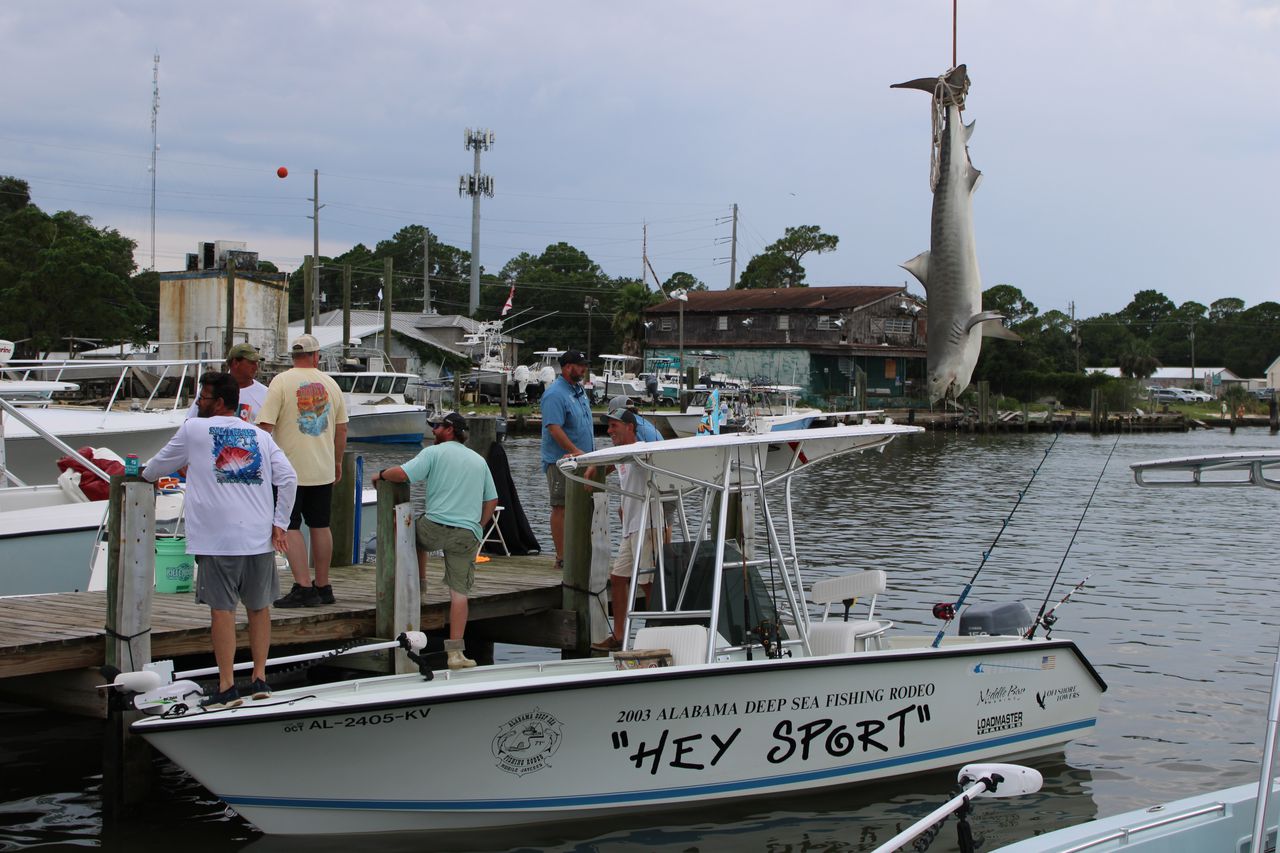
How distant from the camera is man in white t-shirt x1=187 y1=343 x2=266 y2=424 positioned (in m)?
8.48

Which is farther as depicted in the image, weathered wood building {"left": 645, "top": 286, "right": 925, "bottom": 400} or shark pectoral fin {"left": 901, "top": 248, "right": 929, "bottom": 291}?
weathered wood building {"left": 645, "top": 286, "right": 925, "bottom": 400}

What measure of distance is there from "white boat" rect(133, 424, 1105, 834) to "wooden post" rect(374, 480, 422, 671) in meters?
0.77

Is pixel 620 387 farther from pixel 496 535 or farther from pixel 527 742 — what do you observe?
pixel 527 742

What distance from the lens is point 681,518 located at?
8703mm

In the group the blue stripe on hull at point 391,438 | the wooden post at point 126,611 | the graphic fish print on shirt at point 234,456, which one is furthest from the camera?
the blue stripe on hull at point 391,438

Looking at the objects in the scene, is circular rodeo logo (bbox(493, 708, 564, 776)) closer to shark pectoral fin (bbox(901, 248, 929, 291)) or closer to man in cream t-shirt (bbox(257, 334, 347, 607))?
man in cream t-shirt (bbox(257, 334, 347, 607))

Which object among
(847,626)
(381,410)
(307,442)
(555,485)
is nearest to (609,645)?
(555,485)

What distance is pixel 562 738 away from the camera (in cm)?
700

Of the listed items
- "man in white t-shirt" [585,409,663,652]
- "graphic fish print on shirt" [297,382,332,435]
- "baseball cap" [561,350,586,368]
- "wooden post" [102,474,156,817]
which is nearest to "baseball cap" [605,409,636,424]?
"man in white t-shirt" [585,409,663,652]

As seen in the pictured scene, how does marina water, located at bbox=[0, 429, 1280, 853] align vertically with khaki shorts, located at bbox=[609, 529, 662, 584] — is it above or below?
below

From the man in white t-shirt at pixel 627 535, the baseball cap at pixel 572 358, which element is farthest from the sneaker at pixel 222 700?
the baseball cap at pixel 572 358

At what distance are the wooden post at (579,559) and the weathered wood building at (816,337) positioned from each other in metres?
51.5

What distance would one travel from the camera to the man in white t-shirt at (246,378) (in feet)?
27.8

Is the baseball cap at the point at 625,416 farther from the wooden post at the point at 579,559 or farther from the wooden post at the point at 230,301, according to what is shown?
the wooden post at the point at 230,301
